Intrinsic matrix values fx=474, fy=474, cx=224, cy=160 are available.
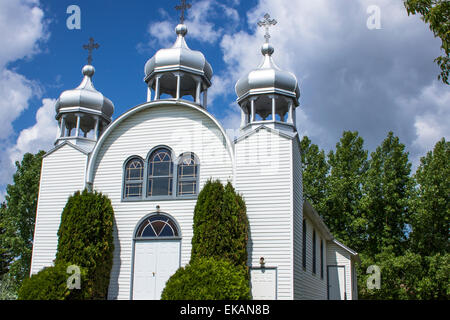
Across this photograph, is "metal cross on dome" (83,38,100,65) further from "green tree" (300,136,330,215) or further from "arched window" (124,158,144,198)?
"green tree" (300,136,330,215)

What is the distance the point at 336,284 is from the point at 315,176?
12.2m

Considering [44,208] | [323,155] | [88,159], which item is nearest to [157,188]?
[88,159]

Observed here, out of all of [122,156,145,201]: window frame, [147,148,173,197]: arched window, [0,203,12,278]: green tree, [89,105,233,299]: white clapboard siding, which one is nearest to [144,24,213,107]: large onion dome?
[89,105,233,299]: white clapboard siding

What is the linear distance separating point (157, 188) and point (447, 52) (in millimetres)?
9491

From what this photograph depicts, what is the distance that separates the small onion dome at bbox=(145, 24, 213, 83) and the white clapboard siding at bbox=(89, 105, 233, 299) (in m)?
1.72

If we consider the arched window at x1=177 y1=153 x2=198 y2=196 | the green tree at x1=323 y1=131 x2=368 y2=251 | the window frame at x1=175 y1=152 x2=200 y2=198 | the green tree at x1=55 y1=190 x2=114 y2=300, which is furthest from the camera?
the green tree at x1=323 y1=131 x2=368 y2=251

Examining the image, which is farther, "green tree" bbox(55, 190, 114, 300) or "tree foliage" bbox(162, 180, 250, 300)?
"green tree" bbox(55, 190, 114, 300)

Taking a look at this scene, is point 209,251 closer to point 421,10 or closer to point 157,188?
point 157,188

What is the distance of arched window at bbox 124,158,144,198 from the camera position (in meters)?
15.3

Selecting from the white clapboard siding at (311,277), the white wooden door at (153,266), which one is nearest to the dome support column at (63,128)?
the white wooden door at (153,266)

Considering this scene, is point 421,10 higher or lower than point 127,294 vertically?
higher

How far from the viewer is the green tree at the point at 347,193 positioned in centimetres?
3022

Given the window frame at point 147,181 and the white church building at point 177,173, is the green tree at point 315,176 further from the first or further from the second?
the window frame at point 147,181

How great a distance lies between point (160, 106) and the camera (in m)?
15.9
